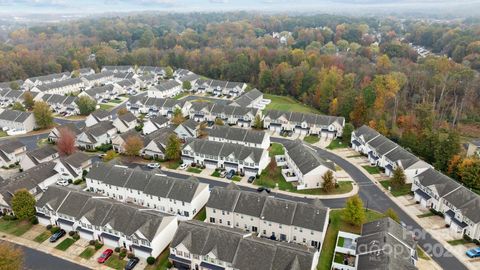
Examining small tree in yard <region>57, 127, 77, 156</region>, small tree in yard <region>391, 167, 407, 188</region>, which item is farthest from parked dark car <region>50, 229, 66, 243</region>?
small tree in yard <region>391, 167, 407, 188</region>

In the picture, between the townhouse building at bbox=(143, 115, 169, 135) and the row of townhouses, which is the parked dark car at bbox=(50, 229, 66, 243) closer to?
the townhouse building at bbox=(143, 115, 169, 135)

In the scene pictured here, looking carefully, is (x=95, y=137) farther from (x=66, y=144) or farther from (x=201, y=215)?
(x=201, y=215)

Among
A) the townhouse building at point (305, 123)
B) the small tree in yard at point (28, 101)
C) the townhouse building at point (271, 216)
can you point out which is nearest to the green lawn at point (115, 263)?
the townhouse building at point (271, 216)

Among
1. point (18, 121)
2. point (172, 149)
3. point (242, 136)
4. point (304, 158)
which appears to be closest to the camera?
point (304, 158)

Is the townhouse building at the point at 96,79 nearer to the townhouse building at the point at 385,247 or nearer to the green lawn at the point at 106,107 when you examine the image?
the green lawn at the point at 106,107

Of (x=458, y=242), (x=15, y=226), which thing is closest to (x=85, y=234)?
(x=15, y=226)

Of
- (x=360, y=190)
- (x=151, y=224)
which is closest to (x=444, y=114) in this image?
(x=360, y=190)

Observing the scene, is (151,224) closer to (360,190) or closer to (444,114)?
(360,190)
